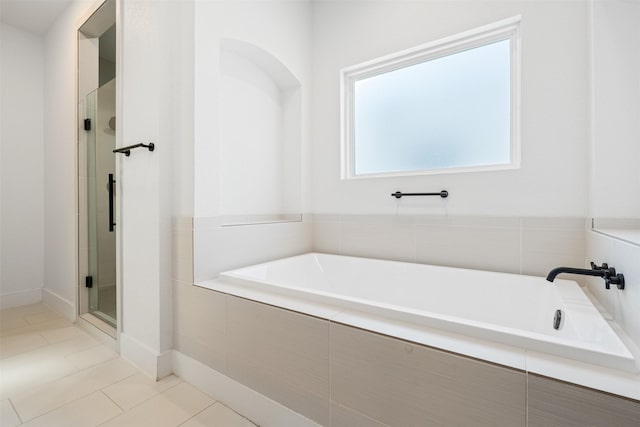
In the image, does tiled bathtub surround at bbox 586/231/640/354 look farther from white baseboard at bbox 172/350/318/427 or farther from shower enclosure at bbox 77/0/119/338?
shower enclosure at bbox 77/0/119/338

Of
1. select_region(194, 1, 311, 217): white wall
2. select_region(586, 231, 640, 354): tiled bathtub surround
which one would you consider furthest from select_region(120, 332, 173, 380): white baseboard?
select_region(586, 231, 640, 354): tiled bathtub surround

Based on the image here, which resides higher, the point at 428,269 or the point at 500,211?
the point at 500,211

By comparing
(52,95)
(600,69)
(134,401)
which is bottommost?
(134,401)

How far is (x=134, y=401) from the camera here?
145 centimetres

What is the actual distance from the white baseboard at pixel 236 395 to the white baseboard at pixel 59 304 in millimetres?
1530

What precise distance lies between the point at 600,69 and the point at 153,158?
235 cm

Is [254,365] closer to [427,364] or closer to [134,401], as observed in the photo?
[134,401]

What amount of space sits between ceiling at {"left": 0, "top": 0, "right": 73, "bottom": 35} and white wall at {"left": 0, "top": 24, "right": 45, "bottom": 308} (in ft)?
0.40

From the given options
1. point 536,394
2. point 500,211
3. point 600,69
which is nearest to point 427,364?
point 536,394

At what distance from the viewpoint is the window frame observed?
1772 millimetres

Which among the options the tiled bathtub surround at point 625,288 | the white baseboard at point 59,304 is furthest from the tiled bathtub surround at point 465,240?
the white baseboard at point 59,304

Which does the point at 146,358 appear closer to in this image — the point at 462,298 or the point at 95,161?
the point at 95,161

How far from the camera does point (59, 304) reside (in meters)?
2.73

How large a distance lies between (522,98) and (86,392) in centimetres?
289
